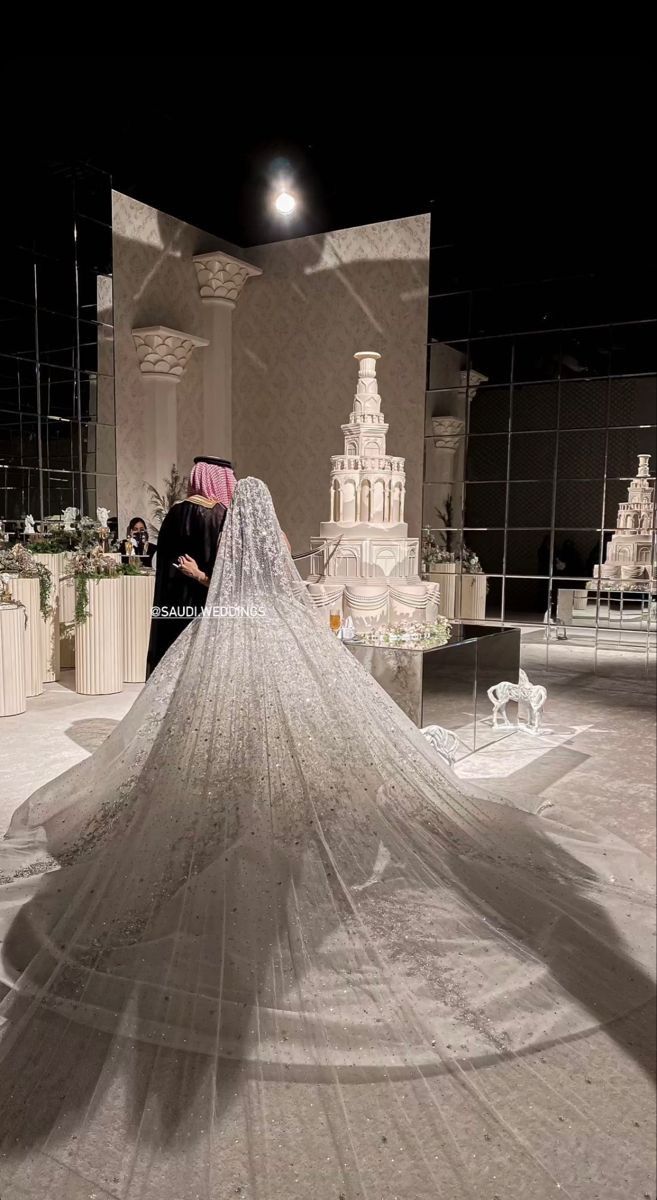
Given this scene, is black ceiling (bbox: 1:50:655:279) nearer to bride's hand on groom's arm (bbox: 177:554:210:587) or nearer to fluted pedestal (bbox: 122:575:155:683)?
bride's hand on groom's arm (bbox: 177:554:210:587)

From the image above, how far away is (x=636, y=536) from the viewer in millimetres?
7941

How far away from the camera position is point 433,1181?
4.89 feet

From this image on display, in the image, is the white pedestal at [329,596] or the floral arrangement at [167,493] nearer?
the white pedestal at [329,596]

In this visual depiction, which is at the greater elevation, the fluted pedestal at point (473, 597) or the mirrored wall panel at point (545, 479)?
the mirrored wall panel at point (545, 479)

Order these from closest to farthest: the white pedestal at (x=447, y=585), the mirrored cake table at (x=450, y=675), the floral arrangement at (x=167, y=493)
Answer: the mirrored cake table at (x=450, y=675)
the white pedestal at (x=447, y=585)
the floral arrangement at (x=167, y=493)

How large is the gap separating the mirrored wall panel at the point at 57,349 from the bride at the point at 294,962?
232 inches

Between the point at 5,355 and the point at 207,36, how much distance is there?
5698 millimetres

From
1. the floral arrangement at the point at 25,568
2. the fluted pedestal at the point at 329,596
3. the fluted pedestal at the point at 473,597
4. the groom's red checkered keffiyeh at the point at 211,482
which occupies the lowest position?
the fluted pedestal at the point at 473,597

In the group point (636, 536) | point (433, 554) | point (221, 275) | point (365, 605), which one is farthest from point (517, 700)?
A: point (221, 275)

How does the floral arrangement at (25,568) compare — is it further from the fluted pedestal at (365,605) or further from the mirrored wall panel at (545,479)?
the mirrored wall panel at (545,479)

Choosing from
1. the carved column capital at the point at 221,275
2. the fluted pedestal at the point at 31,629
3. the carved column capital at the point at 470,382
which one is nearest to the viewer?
the fluted pedestal at the point at 31,629

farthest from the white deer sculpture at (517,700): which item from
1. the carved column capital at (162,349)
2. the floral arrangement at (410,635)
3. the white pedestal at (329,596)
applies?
the carved column capital at (162,349)

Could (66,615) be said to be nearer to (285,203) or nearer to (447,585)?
(447,585)

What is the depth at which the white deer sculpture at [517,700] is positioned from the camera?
5309 millimetres
